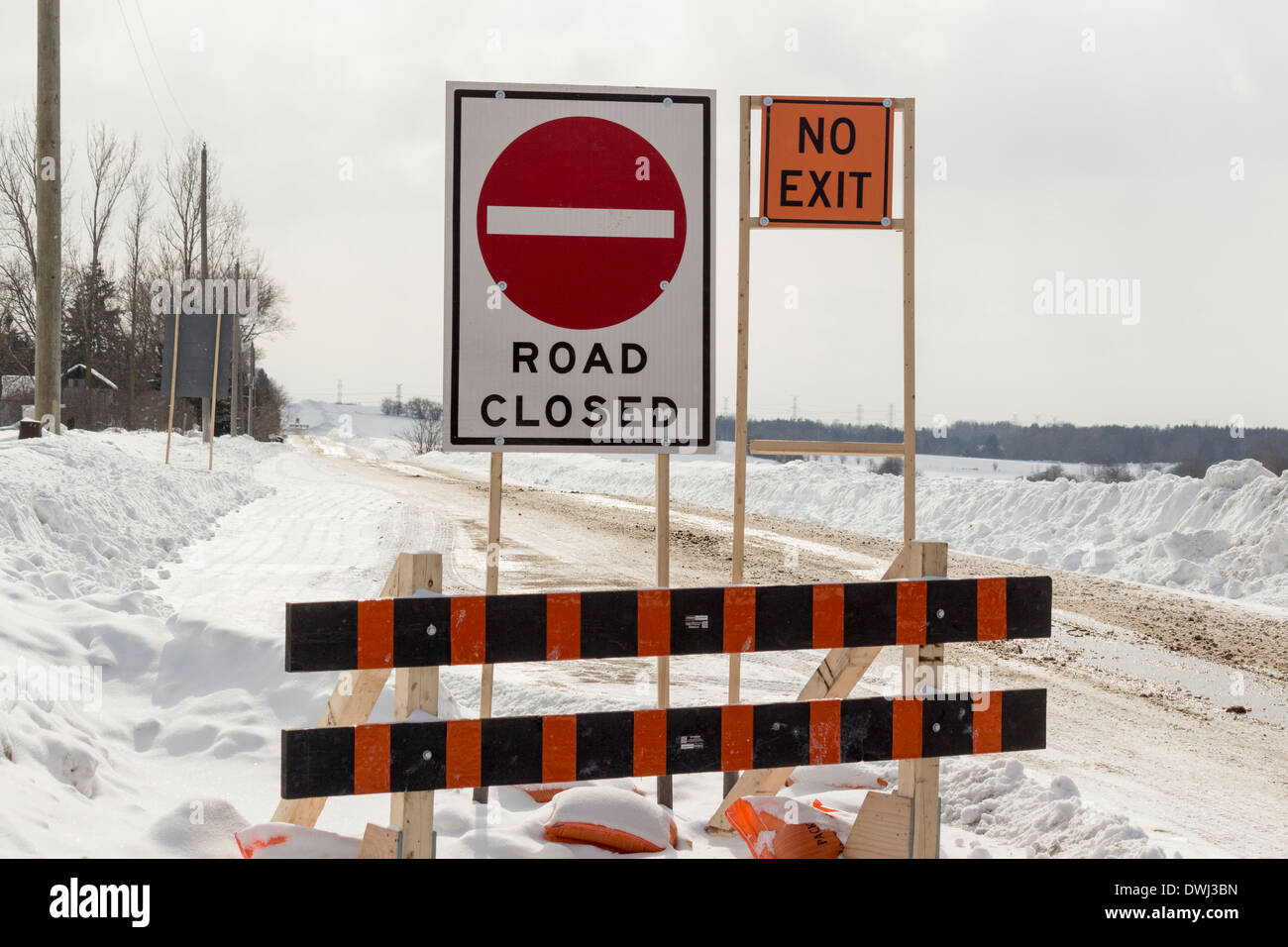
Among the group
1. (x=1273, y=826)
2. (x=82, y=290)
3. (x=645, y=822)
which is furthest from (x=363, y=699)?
(x=82, y=290)

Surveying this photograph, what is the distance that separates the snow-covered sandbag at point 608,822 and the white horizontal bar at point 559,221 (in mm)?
2248

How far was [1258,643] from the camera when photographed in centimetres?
880

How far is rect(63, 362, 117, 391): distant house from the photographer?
63.6m

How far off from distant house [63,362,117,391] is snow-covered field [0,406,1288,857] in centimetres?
5473

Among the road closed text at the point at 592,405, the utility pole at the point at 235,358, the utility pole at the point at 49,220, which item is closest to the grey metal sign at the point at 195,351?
the utility pole at the point at 235,358

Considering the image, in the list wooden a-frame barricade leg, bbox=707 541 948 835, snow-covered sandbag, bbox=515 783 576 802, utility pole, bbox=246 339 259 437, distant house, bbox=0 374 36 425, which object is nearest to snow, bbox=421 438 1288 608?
wooden a-frame barricade leg, bbox=707 541 948 835

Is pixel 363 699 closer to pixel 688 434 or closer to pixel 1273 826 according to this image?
pixel 688 434

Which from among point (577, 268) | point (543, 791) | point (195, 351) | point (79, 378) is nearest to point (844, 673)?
point (543, 791)

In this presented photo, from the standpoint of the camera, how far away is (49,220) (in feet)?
50.5

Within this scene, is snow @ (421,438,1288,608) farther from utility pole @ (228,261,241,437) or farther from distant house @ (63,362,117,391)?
distant house @ (63,362,117,391)

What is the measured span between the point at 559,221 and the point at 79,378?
77552 millimetres

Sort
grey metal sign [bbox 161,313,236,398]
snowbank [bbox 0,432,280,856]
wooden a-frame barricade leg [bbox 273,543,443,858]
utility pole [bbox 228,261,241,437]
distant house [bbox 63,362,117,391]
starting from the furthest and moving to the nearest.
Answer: distant house [bbox 63,362,117,391], utility pole [bbox 228,261,241,437], grey metal sign [bbox 161,313,236,398], snowbank [bbox 0,432,280,856], wooden a-frame barricade leg [bbox 273,543,443,858]

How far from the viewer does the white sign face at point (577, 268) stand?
4.09m
